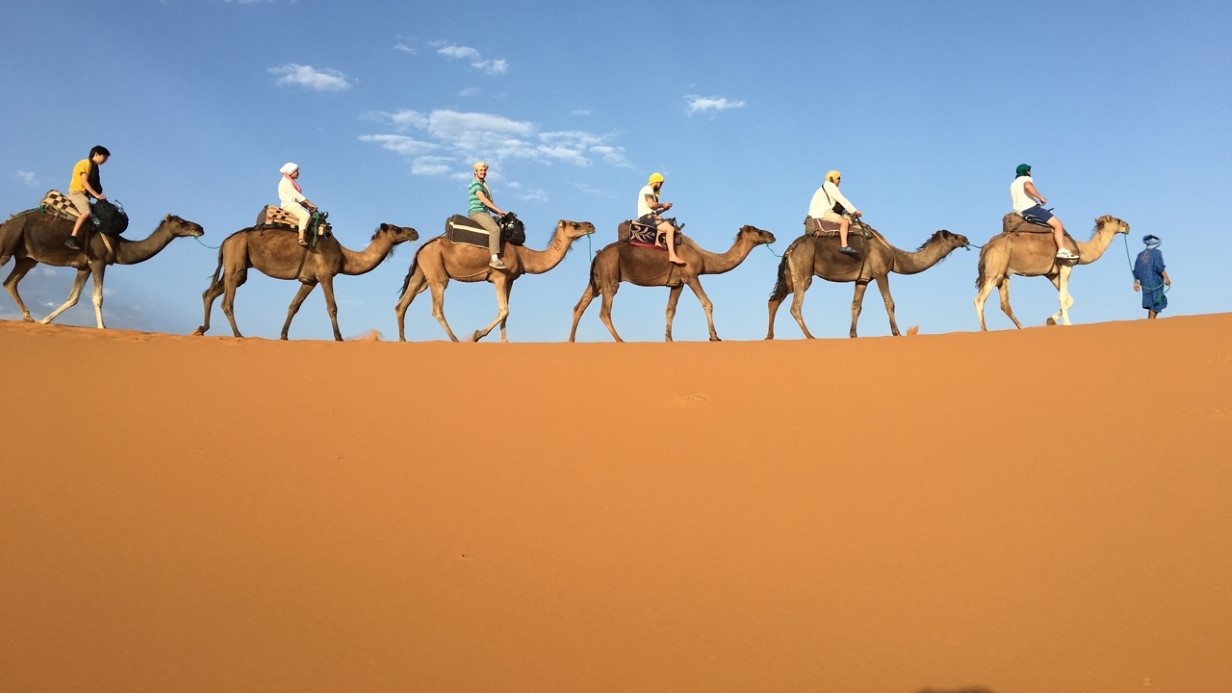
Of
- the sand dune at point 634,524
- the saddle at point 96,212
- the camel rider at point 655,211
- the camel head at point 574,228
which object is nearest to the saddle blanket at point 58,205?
the saddle at point 96,212

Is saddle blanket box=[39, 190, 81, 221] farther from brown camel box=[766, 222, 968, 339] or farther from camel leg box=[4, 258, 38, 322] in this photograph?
brown camel box=[766, 222, 968, 339]

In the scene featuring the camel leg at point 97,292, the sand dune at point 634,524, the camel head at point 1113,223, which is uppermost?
the camel head at point 1113,223

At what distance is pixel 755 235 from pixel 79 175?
37.9 feet

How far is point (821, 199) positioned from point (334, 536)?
11.2m

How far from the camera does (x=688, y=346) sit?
1347cm

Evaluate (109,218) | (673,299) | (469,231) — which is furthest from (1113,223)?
(109,218)

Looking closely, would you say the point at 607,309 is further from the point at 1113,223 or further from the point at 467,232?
the point at 1113,223

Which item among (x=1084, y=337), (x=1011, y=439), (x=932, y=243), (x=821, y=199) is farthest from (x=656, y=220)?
(x=1011, y=439)

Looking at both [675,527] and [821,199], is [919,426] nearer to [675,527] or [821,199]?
[675,527]

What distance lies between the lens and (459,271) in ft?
51.1

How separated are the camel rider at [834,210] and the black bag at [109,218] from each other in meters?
11.9

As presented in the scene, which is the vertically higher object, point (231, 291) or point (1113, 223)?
point (1113, 223)

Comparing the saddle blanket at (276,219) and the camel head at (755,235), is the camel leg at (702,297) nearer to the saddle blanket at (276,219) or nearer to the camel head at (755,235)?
the camel head at (755,235)

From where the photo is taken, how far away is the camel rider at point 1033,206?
1596 centimetres
